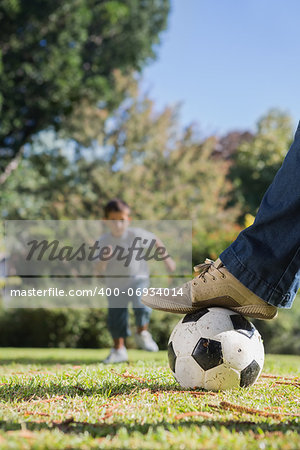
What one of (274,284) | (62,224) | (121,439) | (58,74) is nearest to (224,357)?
(274,284)

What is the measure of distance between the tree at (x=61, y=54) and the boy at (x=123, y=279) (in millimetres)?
12020

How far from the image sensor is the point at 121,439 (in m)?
1.60

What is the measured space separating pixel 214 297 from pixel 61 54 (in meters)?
16.8

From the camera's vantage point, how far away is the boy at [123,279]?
17.9ft

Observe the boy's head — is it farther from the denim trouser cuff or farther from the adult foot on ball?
the denim trouser cuff

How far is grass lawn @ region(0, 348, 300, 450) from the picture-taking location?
155 cm

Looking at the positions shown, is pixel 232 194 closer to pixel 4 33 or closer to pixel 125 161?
pixel 125 161

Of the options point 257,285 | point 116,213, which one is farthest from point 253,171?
point 257,285

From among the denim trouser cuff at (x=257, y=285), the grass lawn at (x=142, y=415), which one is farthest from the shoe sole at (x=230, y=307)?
the grass lawn at (x=142, y=415)

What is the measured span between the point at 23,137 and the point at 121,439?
64.0ft

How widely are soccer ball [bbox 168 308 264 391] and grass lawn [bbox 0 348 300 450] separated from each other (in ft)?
0.32

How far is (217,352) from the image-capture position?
2676 mm

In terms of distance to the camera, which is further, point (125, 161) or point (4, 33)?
point (125, 161)

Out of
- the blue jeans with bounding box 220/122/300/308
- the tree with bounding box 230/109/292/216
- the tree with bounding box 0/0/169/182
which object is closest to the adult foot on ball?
the blue jeans with bounding box 220/122/300/308
